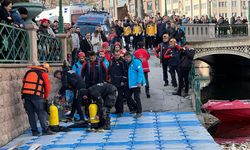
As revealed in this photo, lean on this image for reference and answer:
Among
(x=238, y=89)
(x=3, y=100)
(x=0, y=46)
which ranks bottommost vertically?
(x=238, y=89)

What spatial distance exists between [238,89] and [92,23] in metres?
14.1

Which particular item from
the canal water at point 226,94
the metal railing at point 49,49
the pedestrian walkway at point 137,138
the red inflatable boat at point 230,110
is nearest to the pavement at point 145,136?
the pedestrian walkway at point 137,138

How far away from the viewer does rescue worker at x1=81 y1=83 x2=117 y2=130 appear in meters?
14.4

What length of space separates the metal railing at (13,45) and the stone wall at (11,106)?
277 mm

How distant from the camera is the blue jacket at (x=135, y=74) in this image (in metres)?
16.1

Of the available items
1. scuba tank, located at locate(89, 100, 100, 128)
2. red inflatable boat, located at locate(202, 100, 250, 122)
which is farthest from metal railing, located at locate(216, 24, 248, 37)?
scuba tank, located at locate(89, 100, 100, 128)

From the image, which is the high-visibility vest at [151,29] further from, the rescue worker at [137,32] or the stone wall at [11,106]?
the stone wall at [11,106]

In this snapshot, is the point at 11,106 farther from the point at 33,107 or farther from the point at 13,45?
the point at 13,45

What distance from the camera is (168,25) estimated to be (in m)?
27.9

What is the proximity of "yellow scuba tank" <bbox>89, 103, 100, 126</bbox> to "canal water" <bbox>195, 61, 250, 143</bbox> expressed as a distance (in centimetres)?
724

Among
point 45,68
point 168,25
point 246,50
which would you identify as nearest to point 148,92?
point 45,68

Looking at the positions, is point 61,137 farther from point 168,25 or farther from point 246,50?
point 246,50

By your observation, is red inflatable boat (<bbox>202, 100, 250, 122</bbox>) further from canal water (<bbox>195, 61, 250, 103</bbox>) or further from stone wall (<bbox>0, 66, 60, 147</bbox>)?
canal water (<bbox>195, 61, 250, 103</bbox>)

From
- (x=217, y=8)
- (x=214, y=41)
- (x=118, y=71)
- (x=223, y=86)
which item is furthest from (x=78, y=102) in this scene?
(x=217, y=8)
